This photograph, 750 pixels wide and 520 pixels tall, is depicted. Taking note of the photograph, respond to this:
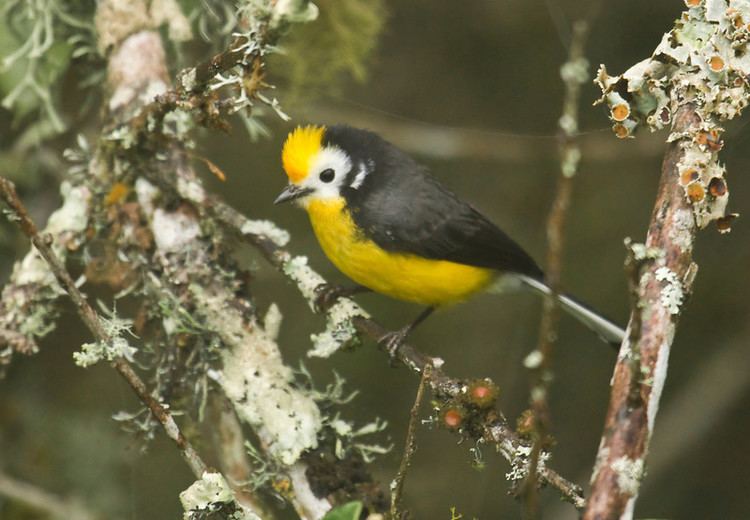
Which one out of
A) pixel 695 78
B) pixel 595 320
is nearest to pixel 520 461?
pixel 695 78

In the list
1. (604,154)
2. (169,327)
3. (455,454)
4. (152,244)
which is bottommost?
(169,327)

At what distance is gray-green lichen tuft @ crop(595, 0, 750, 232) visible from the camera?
256 centimetres

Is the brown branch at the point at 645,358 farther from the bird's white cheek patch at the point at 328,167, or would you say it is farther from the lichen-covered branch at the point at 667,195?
the bird's white cheek patch at the point at 328,167

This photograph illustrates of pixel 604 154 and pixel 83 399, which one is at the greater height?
pixel 604 154

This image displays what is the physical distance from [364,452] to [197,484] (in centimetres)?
77

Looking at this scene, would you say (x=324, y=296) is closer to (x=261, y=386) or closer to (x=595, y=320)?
(x=261, y=386)

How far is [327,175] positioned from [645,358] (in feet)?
7.79

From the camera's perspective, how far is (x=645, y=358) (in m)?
2.05

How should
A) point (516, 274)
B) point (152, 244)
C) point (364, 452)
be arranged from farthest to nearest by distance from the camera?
point (516, 274) < point (152, 244) < point (364, 452)

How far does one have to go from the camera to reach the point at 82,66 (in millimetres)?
4113

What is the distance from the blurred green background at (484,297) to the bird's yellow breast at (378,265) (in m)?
0.89

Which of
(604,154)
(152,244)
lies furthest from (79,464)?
(604,154)

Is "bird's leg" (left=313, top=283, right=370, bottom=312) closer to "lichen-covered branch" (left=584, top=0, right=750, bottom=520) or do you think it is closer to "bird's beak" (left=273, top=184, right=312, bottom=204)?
"bird's beak" (left=273, top=184, right=312, bottom=204)

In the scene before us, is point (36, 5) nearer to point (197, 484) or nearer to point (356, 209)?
point (356, 209)
